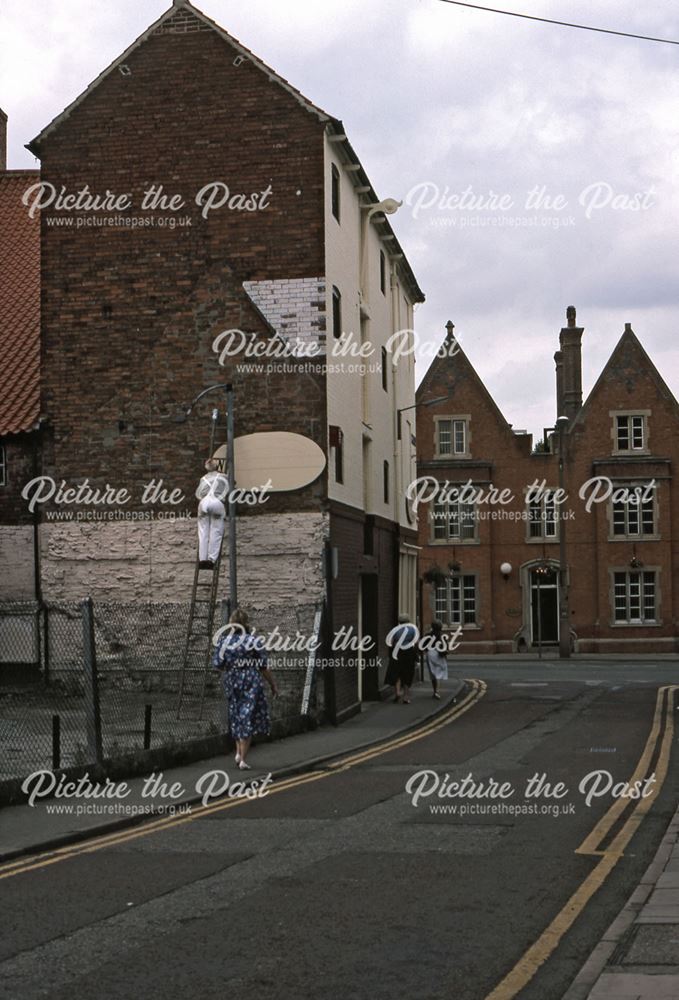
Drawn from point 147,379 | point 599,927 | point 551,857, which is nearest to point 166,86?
point 147,379

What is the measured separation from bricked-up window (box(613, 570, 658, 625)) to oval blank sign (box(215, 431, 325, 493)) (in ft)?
107

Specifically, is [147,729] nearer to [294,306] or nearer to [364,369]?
[294,306]

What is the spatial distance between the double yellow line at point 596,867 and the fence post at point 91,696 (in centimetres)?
568

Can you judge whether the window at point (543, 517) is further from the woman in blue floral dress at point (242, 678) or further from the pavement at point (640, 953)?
the pavement at point (640, 953)

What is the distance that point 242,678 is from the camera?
15953 millimetres

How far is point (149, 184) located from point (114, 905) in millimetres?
19031

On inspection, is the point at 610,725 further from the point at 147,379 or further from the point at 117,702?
the point at 147,379

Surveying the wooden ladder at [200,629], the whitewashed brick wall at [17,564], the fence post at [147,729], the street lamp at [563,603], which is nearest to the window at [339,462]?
the wooden ladder at [200,629]

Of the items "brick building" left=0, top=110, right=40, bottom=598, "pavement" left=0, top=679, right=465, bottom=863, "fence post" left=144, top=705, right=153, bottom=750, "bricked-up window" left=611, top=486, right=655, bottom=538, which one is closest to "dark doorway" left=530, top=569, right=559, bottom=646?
"bricked-up window" left=611, top=486, right=655, bottom=538

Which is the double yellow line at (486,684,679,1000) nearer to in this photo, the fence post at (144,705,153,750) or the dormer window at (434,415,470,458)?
the fence post at (144,705,153,750)

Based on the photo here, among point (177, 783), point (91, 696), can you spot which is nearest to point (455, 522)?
point (177, 783)

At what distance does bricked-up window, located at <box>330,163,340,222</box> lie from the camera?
2548cm

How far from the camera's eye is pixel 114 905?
831 centimetres

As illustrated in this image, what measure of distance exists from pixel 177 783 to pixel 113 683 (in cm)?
489
